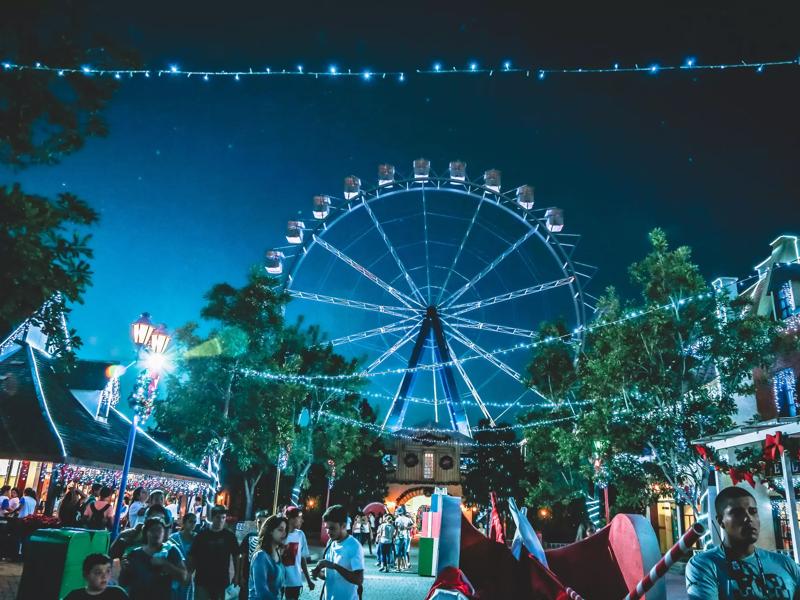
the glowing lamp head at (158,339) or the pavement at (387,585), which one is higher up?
the glowing lamp head at (158,339)

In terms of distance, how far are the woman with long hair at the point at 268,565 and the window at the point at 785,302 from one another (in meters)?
16.3

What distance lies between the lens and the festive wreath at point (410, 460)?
170 ft

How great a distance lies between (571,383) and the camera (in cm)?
2647

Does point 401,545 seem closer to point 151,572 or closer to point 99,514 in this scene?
point 99,514

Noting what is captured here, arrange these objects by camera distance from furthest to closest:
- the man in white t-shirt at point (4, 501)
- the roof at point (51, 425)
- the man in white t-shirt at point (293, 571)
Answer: the man in white t-shirt at point (4, 501)
the roof at point (51, 425)
the man in white t-shirt at point (293, 571)

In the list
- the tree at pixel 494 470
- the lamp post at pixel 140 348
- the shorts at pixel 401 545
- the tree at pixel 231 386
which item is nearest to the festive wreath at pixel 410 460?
the tree at pixel 494 470

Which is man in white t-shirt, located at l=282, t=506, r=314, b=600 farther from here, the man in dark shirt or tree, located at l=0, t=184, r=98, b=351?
tree, located at l=0, t=184, r=98, b=351

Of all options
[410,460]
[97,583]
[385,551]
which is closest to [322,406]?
[385,551]

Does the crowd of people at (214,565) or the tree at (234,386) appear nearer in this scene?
the crowd of people at (214,565)

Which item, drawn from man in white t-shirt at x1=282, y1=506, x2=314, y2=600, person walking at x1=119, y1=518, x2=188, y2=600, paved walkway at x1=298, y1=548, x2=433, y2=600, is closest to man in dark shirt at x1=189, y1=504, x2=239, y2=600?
man in white t-shirt at x1=282, y1=506, x2=314, y2=600

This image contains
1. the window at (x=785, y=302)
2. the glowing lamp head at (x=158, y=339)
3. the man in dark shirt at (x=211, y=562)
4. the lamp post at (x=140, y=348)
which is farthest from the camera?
the window at (x=785, y=302)

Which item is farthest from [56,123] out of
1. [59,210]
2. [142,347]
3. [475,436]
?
[475,436]

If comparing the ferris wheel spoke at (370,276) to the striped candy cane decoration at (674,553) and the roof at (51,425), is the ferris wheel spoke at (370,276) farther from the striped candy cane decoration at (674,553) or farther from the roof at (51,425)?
the striped candy cane decoration at (674,553)

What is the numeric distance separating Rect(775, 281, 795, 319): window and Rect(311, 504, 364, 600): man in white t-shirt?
1577 cm
